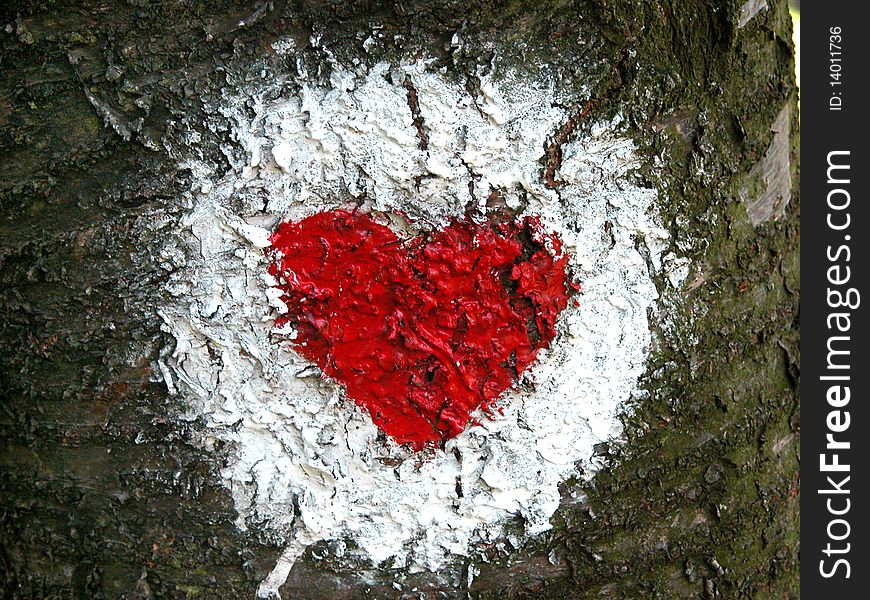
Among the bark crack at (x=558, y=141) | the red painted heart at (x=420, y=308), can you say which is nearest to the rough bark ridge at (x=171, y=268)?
the bark crack at (x=558, y=141)

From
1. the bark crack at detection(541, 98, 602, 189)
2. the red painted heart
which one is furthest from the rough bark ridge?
the red painted heart

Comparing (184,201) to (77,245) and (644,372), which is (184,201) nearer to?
(77,245)

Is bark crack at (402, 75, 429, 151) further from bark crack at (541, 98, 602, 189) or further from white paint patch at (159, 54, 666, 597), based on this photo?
bark crack at (541, 98, 602, 189)

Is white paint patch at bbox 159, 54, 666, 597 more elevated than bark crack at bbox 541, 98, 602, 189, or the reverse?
bark crack at bbox 541, 98, 602, 189

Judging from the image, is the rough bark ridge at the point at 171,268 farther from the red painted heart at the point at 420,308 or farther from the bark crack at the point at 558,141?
the red painted heart at the point at 420,308

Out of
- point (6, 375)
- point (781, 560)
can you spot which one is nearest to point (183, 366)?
point (6, 375)

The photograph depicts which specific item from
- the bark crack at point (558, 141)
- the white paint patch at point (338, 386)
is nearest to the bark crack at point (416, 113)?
the white paint patch at point (338, 386)

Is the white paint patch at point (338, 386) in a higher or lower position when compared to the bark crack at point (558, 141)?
lower
